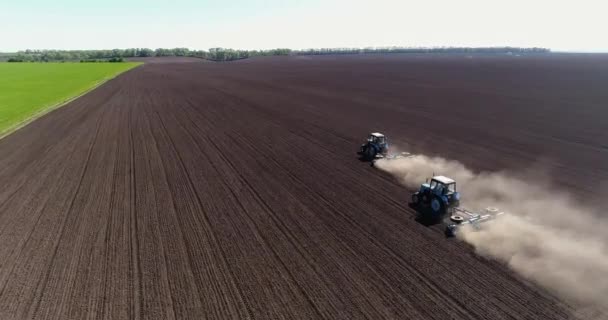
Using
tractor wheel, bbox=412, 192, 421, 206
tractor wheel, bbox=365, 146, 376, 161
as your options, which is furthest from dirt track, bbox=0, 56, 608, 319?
tractor wheel, bbox=365, 146, 376, 161

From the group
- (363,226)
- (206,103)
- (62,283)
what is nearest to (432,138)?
(363,226)

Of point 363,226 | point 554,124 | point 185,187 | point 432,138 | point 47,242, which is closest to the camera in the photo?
point 47,242

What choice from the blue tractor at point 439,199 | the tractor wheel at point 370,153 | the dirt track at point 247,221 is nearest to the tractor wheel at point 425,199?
the blue tractor at point 439,199

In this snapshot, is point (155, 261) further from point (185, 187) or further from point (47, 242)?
point (185, 187)

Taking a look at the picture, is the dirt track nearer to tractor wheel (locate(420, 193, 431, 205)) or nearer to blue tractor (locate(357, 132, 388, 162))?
tractor wheel (locate(420, 193, 431, 205))

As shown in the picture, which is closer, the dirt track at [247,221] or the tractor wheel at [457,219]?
the dirt track at [247,221]

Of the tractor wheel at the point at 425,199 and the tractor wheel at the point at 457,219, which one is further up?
the tractor wheel at the point at 425,199

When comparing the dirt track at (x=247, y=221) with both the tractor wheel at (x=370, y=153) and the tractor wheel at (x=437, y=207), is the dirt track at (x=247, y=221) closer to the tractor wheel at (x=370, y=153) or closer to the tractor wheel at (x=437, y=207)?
the tractor wheel at (x=370, y=153)

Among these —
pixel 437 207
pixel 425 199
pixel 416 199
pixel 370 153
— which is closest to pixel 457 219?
pixel 437 207
